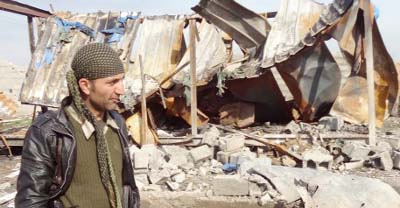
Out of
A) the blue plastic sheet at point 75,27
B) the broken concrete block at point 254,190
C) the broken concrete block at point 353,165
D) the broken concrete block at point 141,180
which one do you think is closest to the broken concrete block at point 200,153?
the broken concrete block at point 141,180

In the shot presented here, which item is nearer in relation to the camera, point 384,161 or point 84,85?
point 84,85

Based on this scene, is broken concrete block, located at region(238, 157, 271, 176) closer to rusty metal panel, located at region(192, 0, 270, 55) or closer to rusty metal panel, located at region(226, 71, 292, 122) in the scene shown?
rusty metal panel, located at region(226, 71, 292, 122)

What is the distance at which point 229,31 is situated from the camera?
→ 8750 mm

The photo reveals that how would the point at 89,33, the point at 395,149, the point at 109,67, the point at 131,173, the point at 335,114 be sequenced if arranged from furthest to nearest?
1. the point at 89,33
2. the point at 335,114
3. the point at 395,149
4. the point at 131,173
5. the point at 109,67

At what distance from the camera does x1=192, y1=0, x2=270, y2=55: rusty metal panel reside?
830 cm

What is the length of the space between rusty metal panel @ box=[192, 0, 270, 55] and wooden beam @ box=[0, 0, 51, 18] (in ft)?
11.9

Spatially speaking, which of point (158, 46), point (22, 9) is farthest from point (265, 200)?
point (22, 9)

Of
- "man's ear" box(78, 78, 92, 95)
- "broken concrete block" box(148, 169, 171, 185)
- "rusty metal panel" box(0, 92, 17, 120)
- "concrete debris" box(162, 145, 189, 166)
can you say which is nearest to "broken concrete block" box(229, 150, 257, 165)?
"concrete debris" box(162, 145, 189, 166)

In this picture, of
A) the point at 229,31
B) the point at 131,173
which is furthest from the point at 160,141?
the point at 131,173

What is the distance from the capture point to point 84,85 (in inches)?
73.5

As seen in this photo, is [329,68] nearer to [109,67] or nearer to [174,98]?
[174,98]

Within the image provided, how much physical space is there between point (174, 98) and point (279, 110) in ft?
7.64

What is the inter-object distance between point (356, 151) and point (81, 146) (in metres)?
5.42

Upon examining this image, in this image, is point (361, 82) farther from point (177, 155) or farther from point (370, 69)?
point (177, 155)
